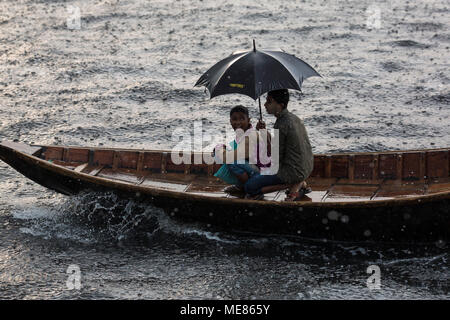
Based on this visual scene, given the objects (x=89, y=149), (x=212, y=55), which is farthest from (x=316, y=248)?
(x=212, y=55)

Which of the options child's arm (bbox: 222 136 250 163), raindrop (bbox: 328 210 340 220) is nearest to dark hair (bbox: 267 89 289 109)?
child's arm (bbox: 222 136 250 163)

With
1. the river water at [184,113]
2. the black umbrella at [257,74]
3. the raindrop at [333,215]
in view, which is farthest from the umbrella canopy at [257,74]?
the river water at [184,113]

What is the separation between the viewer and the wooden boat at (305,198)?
7.78 metres

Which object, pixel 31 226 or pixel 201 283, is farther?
pixel 31 226

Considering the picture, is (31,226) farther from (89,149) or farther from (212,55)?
(212,55)

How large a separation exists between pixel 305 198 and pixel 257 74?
188cm

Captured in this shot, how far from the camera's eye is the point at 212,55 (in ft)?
53.2

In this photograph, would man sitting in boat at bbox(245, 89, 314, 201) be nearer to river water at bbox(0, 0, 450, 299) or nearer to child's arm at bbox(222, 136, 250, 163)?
child's arm at bbox(222, 136, 250, 163)

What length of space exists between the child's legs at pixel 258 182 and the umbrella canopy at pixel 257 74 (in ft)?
4.09

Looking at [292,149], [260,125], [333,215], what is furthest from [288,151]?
[333,215]

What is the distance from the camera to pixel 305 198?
27.5ft

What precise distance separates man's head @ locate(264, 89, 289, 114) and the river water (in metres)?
1.82

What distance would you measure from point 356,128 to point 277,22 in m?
6.99

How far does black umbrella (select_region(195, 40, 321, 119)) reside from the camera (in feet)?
24.2
